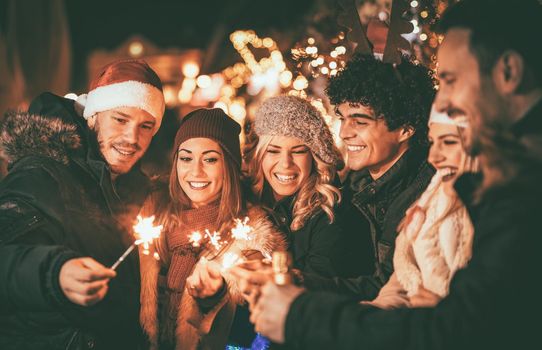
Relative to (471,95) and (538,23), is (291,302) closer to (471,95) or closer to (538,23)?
(471,95)

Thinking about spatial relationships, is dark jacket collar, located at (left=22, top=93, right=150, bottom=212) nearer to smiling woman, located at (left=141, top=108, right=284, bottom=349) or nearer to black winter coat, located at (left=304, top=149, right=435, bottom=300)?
smiling woman, located at (left=141, top=108, right=284, bottom=349)

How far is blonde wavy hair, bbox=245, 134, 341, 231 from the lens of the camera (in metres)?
4.70

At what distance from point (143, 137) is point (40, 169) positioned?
1197 mm

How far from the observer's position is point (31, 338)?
138 inches

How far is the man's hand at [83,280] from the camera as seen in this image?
9.66 ft

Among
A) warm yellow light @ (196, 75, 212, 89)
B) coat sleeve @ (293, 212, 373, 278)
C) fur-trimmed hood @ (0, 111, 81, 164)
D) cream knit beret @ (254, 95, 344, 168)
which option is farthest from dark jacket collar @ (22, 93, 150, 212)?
warm yellow light @ (196, 75, 212, 89)

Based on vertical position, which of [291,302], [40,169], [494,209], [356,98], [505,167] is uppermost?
[356,98]

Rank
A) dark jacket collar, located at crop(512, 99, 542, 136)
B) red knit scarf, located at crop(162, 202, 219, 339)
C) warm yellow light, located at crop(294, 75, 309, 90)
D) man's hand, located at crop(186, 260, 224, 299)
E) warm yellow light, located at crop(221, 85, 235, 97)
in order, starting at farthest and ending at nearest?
warm yellow light, located at crop(221, 85, 235, 97), warm yellow light, located at crop(294, 75, 309, 90), red knit scarf, located at crop(162, 202, 219, 339), man's hand, located at crop(186, 260, 224, 299), dark jacket collar, located at crop(512, 99, 542, 136)

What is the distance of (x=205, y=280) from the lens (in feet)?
13.2

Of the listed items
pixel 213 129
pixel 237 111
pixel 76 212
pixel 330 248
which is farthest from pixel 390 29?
pixel 237 111

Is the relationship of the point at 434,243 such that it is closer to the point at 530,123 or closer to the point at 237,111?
the point at 530,123

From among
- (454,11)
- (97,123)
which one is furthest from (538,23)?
(97,123)

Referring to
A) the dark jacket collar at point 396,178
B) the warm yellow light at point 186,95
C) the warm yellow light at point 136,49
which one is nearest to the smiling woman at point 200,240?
the dark jacket collar at point 396,178

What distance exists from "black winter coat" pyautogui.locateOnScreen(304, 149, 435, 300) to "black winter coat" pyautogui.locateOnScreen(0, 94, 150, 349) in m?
1.57
